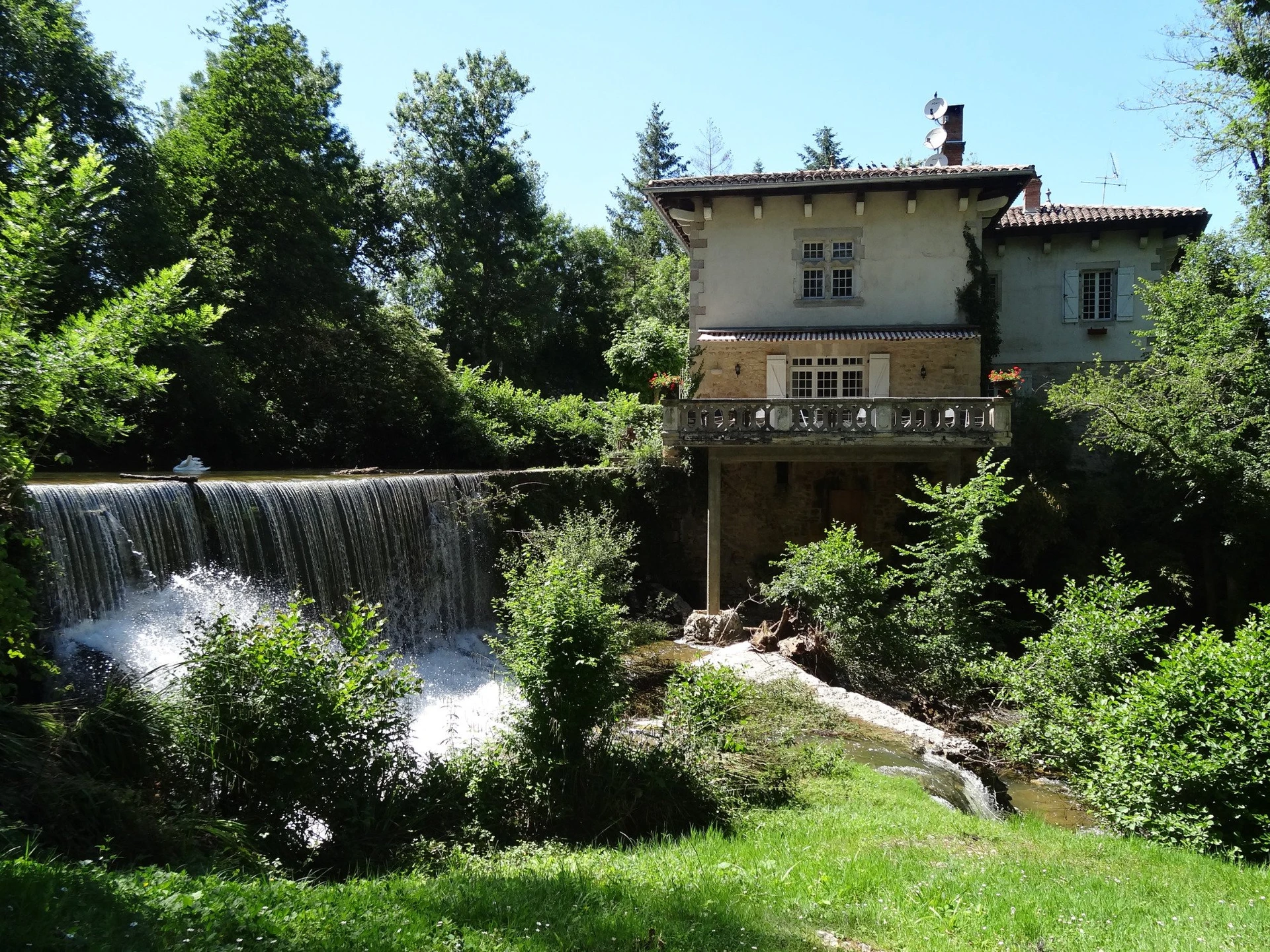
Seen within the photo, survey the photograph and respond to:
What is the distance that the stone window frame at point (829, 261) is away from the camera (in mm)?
18672

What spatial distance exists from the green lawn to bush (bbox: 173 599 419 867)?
1107 millimetres

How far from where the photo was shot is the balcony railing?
1502 centimetres

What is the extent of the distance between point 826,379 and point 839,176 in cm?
430

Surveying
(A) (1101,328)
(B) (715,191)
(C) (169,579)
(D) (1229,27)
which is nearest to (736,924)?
(C) (169,579)

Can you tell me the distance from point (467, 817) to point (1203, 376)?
1679 centimetres

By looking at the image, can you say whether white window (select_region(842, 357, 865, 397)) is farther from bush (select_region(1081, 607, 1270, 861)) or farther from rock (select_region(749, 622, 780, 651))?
bush (select_region(1081, 607, 1270, 861))

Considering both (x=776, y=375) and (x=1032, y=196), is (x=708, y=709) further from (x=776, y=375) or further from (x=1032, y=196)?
(x=1032, y=196)

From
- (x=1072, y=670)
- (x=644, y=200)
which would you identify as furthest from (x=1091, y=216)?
(x=644, y=200)

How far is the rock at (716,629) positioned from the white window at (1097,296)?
41.5ft

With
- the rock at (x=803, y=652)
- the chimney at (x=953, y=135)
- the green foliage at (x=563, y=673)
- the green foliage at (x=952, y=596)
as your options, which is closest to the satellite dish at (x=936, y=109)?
the chimney at (x=953, y=135)

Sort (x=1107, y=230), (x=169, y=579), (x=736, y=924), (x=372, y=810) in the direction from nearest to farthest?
(x=736, y=924)
(x=372, y=810)
(x=169, y=579)
(x=1107, y=230)

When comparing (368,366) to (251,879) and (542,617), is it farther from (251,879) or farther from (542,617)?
(251,879)

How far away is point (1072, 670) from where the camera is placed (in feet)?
34.4

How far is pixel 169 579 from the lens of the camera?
10070 millimetres
